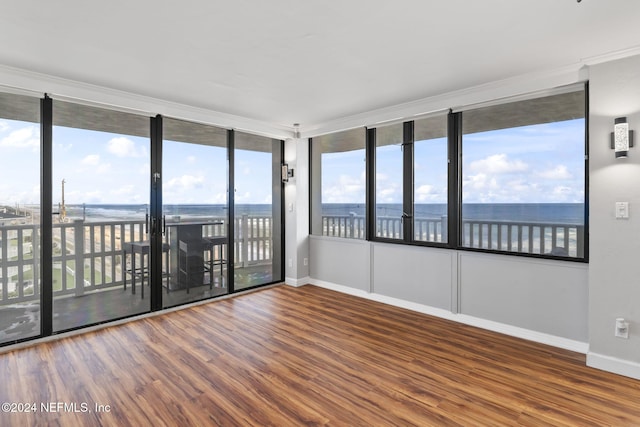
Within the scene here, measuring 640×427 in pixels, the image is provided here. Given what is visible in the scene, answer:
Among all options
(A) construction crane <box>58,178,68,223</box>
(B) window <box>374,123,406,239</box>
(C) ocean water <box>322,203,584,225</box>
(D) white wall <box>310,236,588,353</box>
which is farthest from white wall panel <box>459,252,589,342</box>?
(A) construction crane <box>58,178,68,223</box>

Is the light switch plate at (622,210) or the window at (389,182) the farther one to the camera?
the window at (389,182)

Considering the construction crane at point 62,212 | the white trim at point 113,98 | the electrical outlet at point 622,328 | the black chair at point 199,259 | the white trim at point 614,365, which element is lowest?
the white trim at point 614,365

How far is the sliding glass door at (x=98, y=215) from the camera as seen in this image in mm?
3412

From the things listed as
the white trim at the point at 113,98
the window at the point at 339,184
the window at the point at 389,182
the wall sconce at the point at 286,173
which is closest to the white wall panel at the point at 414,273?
the window at the point at 389,182

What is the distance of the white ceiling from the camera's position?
81.3 inches

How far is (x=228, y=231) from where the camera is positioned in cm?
477

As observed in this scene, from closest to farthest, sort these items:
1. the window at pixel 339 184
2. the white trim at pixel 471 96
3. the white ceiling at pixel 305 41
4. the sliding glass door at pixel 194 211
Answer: the white ceiling at pixel 305 41, the white trim at pixel 471 96, the sliding glass door at pixel 194 211, the window at pixel 339 184

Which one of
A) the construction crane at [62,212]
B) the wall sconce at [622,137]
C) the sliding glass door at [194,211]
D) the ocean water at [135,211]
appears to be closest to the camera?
the wall sconce at [622,137]

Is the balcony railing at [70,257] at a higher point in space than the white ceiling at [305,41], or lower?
lower

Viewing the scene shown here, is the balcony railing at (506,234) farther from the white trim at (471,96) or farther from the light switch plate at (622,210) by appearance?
the white trim at (471,96)

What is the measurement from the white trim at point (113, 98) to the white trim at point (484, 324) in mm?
2953

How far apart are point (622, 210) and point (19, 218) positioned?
536 centimetres

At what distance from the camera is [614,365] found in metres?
2.65

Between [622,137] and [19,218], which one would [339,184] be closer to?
[622,137]
